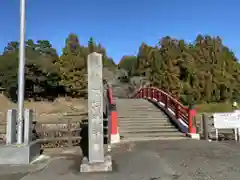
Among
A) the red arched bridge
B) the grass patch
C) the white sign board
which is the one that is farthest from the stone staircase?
the grass patch

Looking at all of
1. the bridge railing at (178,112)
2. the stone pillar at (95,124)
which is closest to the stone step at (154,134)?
the bridge railing at (178,112)

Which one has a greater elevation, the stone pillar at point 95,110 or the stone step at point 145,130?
the stone pillar at point 95,110

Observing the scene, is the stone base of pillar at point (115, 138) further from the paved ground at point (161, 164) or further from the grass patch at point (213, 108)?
the grass patch at point (213, 108)

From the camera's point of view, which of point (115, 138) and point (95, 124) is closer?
point (95, 124)

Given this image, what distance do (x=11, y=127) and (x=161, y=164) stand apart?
419 centimetres

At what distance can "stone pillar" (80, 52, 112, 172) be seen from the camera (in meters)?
6.55

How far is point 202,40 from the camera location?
183 feet

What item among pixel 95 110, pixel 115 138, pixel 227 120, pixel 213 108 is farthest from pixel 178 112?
pixel 213 108

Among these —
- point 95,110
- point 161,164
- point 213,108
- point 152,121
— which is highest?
point 213,108

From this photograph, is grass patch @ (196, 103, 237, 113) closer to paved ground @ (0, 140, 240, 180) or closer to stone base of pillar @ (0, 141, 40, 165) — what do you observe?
paved ground @ (0, 140, 240, 180)

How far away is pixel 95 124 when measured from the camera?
6.87 metres

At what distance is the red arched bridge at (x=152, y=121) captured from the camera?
38.9ft

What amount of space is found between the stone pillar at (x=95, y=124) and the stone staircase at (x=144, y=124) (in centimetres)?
472

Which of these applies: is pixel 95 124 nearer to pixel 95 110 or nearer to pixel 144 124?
pixel 95 110
